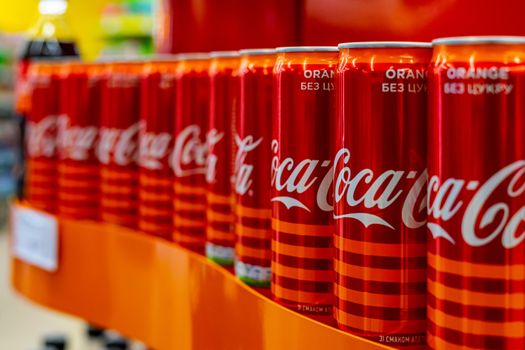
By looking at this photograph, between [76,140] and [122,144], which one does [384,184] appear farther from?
[76,140]

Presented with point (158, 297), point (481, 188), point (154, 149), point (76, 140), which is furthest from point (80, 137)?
point (481, 188)

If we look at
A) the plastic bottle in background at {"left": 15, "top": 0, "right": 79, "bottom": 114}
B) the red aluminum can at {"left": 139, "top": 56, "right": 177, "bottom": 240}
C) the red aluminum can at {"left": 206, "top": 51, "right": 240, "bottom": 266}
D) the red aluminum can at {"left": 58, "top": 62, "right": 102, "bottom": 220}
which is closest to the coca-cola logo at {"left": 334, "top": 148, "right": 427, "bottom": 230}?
the red aluminum can at {"left": 206, "top": 51, "right": 240, "bottom": 266}

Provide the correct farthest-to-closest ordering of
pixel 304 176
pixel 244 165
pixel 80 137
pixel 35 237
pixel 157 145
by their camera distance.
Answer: pixel 35 237
pixel 80 137
pixel 157 145
pixel 244 165
pixel 304 176

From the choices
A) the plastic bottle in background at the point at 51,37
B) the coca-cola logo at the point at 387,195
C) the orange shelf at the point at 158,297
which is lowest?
the orange shelf at the point at 158,297

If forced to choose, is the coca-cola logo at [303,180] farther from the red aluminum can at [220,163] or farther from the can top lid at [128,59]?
the can top lid at [128,59]

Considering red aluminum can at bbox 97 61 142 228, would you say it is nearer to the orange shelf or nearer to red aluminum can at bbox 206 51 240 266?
the orange shelf

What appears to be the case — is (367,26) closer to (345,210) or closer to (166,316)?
(345,210)

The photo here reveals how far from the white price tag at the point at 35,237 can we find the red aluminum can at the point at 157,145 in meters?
0.29

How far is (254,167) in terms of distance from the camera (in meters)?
0.83

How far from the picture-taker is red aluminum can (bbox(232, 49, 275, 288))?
0.81 metres

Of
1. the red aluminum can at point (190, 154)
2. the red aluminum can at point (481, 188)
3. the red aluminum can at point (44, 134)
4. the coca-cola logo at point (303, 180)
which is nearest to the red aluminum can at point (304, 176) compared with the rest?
the coca-cola logo at point (303, 180)

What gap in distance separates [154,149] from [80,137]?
0.77 ft

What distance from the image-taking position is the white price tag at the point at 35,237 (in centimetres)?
135

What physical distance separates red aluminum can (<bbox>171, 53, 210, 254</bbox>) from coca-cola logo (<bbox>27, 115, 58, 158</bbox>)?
1.26ft
